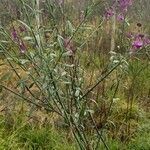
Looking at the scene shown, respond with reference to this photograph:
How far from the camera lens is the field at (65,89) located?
109 inches

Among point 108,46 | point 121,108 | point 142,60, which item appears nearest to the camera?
point 121,108

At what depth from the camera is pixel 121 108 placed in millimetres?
5680

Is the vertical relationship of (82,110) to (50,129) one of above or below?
above

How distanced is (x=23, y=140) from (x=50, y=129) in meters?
0.30

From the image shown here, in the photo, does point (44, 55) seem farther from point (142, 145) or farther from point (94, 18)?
point (94, 18)

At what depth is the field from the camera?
9.07ft

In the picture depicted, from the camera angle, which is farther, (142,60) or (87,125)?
(142,60)

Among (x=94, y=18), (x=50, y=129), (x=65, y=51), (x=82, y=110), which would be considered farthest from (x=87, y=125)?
(x=94, y=18)

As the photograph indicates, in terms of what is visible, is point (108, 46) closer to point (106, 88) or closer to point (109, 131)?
point (106, 88)

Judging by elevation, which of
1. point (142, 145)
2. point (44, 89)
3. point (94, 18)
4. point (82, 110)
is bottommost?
point (94, 18)

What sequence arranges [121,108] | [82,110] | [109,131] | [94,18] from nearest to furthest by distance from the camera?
[82,110] → [109,131] → [121,108] → [94,18]

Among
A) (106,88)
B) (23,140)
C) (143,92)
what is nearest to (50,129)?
(23,140)

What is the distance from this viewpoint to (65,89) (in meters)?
3.34

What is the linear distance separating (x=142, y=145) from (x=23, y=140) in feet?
3.88
